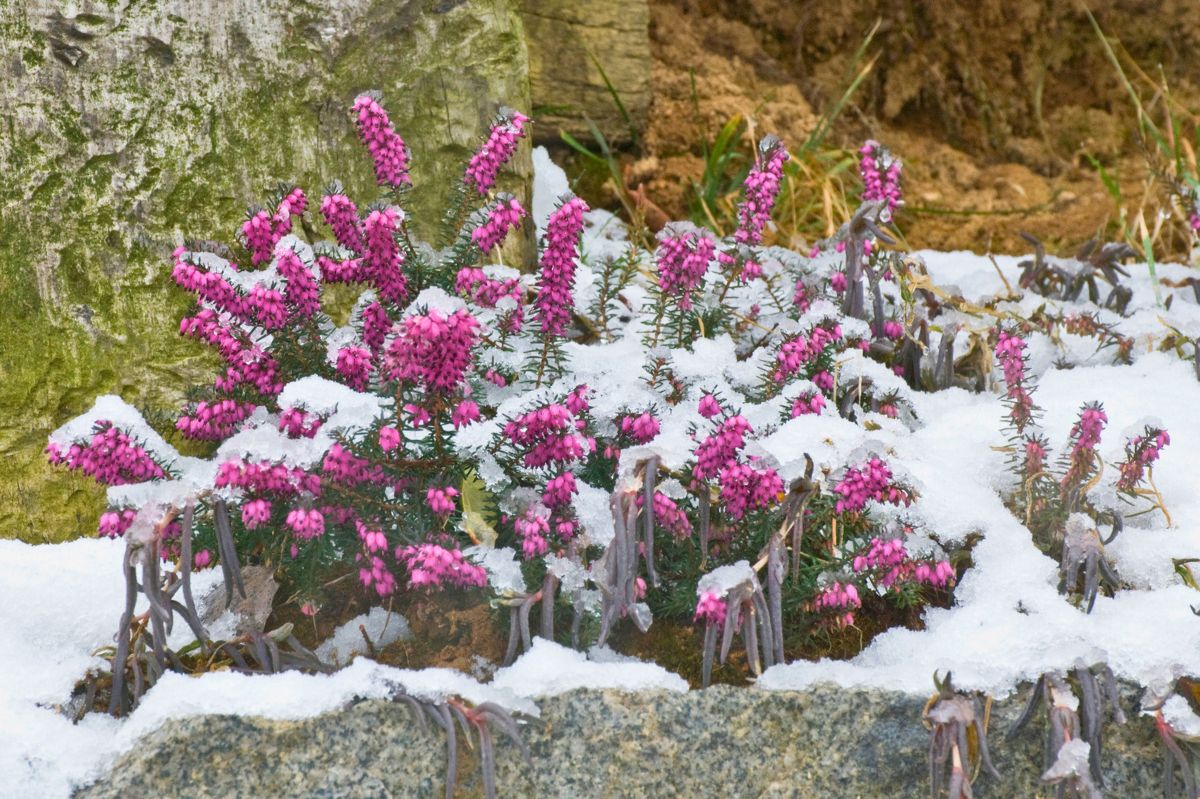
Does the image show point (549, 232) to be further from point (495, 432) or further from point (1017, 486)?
point (1017, 486)

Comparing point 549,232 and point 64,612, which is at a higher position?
point 549,232

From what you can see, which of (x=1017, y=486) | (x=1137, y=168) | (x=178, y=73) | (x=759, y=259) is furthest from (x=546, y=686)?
(x=1137, y=168)

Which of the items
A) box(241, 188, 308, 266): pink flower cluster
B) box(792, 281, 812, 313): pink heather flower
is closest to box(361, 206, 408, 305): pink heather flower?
box(241, 188, 308, 266): pink flower cluster

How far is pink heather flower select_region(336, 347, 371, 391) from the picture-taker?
183cm

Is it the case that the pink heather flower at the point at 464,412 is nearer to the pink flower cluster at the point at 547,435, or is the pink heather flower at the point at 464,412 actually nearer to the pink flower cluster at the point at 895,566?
the pink flower cluster at the point at 547,435

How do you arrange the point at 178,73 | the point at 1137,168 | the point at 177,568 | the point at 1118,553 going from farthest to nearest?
the point at 1137,168
the point at 178,73
the point at 1118,553
the point at 177,568

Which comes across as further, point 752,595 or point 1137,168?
point 1137,168

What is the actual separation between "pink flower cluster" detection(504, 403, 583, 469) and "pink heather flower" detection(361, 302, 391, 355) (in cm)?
35

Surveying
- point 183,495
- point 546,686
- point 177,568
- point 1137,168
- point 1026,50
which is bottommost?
point 546,686

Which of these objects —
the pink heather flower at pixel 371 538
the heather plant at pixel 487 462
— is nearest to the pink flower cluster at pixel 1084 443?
the heather plant at pixel 487 462

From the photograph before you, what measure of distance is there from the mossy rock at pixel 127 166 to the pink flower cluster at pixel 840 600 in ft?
4.49

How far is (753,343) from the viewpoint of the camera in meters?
2.39

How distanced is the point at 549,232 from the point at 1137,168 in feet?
10.9

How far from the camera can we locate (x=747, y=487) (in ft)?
5.61
